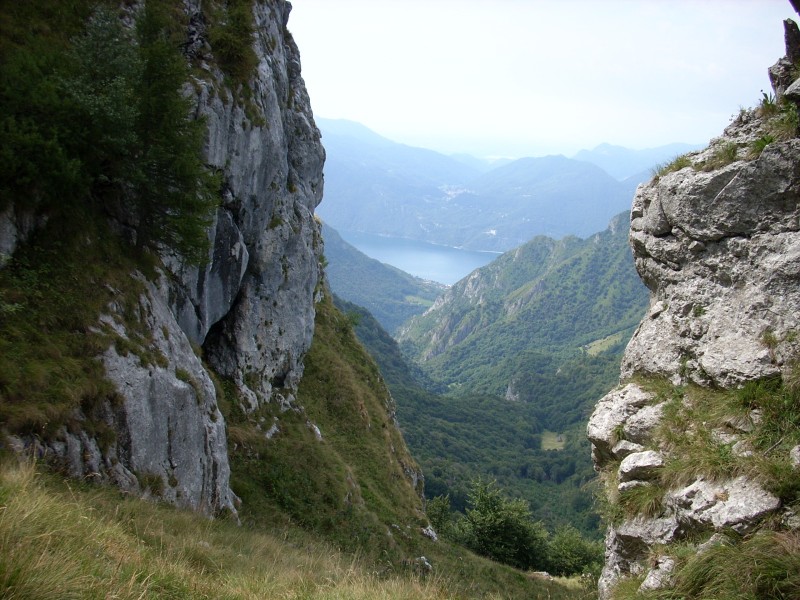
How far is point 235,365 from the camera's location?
24.2 m

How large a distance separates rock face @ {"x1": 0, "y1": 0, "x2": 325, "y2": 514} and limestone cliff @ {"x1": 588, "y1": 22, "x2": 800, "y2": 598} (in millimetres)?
9761

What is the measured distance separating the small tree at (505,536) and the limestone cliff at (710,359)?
28568 millimetres

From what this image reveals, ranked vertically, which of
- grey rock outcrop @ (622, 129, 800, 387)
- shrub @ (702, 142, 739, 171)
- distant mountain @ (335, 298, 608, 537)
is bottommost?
distant mountain @ (335, 298, 608, 537)

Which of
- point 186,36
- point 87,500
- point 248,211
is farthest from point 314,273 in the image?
point 87,500

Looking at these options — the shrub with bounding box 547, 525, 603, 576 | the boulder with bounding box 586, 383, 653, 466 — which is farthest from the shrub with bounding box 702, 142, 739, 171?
the shrub with bounding box 547, 525, 603, 576

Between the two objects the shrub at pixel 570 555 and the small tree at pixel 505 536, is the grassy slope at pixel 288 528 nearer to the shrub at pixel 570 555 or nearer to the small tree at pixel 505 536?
the small tree at pixel 505 536

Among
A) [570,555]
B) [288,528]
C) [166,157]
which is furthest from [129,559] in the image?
[570,555]

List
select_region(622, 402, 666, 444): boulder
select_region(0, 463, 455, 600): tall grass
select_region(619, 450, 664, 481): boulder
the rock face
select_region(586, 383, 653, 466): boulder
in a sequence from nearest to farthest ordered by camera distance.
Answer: select_region(0, 463, 455, 600): tall grass < select_region(619, 450, 664, 481): boulder < select_region(622, 402, 666, 444): boulder < select_region(586, 383, 653, 466): boulder < the rock face

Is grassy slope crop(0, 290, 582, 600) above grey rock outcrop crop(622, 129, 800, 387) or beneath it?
beneath

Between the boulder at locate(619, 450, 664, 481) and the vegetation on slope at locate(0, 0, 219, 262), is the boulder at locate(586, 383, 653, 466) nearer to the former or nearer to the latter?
the boulder at locate(619, 450, 664, 481)

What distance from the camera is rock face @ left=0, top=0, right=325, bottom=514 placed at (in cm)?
1138

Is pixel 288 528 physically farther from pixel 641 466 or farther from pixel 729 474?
pixel 729 474

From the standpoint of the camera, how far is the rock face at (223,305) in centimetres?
1138

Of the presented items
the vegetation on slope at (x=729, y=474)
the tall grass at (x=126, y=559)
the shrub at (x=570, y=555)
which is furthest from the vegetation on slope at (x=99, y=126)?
the shrub at (x=570, y=555)
